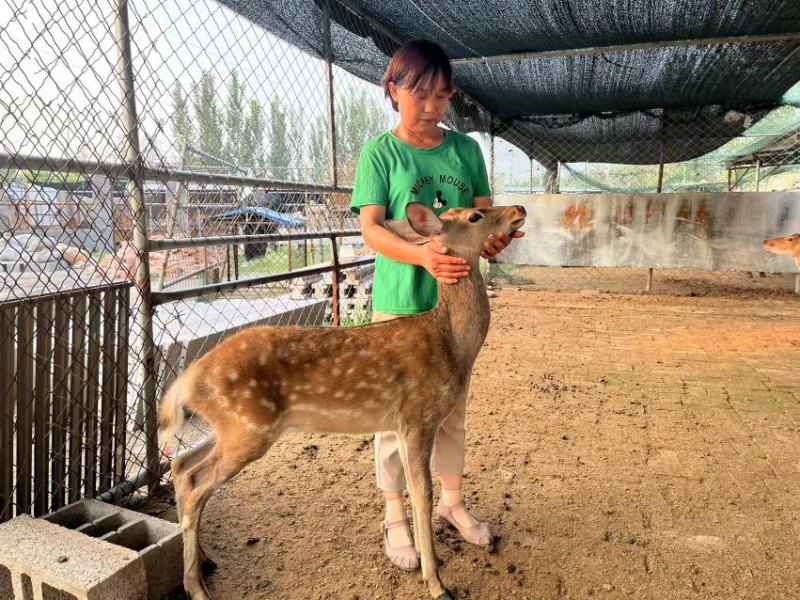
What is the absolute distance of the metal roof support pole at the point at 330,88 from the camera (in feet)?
14.8

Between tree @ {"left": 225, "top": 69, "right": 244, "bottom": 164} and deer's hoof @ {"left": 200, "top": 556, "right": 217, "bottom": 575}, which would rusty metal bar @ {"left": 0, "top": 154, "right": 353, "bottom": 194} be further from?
deer's hoof @ {"left": 200, "top": 556, "right": 217, "bottom": 575}

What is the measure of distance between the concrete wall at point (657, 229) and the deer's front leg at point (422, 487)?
6.75 metres

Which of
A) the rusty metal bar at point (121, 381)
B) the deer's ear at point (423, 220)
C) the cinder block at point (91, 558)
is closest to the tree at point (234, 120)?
the rusty metal bar at point (121, 381)

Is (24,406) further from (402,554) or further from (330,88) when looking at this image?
(330,88)

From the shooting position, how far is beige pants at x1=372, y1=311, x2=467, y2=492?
2.54m

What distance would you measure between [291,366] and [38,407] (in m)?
1.14

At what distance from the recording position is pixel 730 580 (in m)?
2.35

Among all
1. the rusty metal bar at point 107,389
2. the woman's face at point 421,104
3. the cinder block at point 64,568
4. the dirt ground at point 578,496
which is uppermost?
the woman's face at point 421,104

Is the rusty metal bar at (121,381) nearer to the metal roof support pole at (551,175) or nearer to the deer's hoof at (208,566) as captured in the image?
the deer's hoof at (208,566)

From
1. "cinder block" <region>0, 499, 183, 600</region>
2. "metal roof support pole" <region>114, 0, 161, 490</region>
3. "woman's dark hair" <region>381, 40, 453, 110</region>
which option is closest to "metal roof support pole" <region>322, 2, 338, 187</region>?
"metal roof support pole" <region>114, 0, 161, 490</region>

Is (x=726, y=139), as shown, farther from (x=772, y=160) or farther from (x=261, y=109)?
(x=261, y=109)

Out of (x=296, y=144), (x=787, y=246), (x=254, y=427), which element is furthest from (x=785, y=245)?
(x=254, y=427)

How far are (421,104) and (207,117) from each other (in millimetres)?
1818

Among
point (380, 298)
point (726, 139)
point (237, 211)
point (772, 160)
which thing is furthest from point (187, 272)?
point (772, 160)
